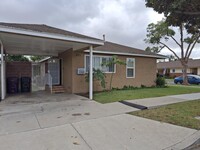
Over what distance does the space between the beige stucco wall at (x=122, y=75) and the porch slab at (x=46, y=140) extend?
780cm

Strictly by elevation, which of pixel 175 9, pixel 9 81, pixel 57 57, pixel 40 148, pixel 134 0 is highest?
pixel 134 0

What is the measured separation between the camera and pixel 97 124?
5477 mm

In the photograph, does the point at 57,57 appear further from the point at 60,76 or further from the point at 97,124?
the point at 97,124

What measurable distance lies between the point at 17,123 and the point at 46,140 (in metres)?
1.92

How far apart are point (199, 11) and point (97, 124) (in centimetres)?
749

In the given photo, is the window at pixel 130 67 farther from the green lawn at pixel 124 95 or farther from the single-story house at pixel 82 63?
the green lawn at pixel 124 95

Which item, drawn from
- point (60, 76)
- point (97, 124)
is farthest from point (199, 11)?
point (60, 76)

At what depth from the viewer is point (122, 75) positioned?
14953mm

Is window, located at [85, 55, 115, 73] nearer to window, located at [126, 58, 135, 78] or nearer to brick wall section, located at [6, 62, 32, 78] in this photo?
window, located at [126, 58, 135, 78]

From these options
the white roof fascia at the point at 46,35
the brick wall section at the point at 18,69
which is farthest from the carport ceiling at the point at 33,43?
the brick wall section at the point at 18,69

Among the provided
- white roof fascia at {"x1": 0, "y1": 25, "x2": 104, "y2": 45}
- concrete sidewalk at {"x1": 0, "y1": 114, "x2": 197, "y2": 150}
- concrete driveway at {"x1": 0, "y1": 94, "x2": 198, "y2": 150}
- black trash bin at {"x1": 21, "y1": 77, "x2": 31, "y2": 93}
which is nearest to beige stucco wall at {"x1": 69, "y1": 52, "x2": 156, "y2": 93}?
black trash bin at {"x1": 21, "y1": 77, "x2": 31, "y2": 93}

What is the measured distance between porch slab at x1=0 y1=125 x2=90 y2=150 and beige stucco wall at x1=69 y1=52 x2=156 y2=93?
7803mm

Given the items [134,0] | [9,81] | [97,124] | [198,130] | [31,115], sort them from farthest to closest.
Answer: [9,81] < [134,0] < [31,115] < [97,124] < [198,130]

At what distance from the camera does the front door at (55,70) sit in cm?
1455
